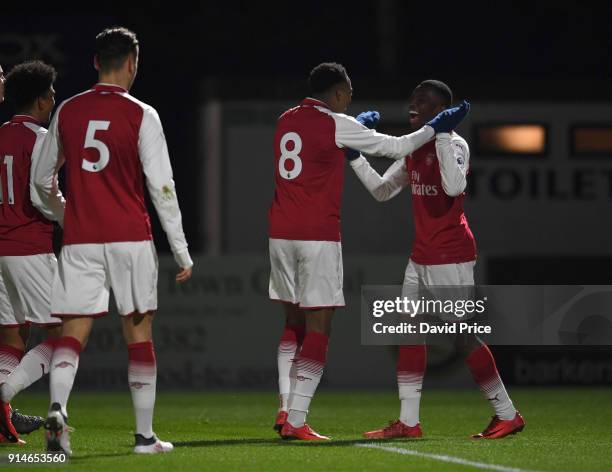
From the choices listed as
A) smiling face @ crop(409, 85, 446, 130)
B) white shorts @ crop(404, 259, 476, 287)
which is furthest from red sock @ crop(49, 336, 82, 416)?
smiling face @ crop(409, 85, 446, 130)

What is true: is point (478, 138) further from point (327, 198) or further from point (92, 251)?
point (92, 251)

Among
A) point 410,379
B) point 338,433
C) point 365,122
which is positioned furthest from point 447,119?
point 338,433

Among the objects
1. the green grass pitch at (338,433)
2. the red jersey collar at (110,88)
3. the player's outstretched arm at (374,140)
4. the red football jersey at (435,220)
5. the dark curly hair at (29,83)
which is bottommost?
the green grass pitch at (338,433)

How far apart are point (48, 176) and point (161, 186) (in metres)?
0.81

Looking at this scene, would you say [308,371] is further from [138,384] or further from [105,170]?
[105,170]

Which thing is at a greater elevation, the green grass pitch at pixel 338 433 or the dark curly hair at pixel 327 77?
the dark curly hair at pixel 327 77

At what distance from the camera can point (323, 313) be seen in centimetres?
909

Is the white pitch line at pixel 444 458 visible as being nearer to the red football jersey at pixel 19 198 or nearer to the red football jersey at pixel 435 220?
the red football jersey at pixel 435 220

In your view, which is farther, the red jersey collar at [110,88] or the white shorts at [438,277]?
the white shorts at [438,277]

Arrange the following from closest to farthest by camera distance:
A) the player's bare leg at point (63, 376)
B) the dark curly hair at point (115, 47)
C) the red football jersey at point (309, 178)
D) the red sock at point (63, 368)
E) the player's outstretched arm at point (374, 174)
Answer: the player's bare leg at point (63, 376) → the red sock at point (63, 368) → the dark curly hair at point (115, 47) → the red football jersey at point (309, 178) → the player's outstretched arm at point (374, 174)

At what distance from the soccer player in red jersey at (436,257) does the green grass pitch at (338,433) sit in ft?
0.61

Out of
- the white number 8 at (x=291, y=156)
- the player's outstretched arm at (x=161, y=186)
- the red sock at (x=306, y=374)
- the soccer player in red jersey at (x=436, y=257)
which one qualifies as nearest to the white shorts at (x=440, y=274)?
the soccer player in red jersey at (x=436, y=257)

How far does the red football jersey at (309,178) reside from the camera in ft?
29.9

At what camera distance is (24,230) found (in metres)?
9.19
